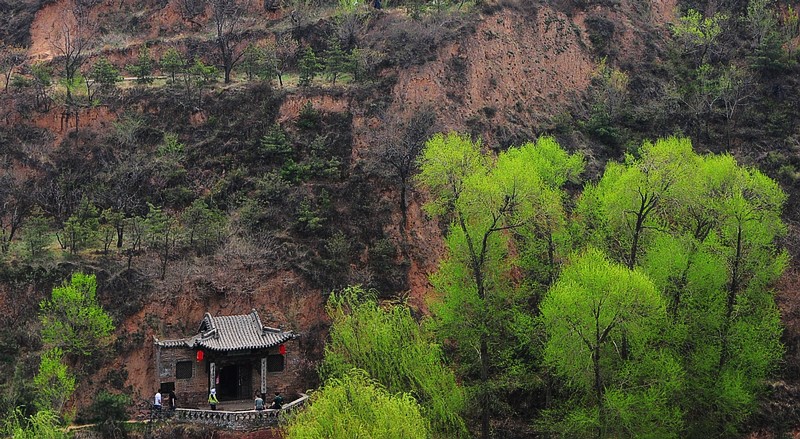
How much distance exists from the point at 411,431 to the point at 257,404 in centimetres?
1013

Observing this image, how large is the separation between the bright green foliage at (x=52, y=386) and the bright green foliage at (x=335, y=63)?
21901mm

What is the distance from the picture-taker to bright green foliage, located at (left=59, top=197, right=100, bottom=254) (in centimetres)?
3625

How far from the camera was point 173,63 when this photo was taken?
46594mm

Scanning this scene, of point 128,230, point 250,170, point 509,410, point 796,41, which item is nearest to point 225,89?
point 250,170

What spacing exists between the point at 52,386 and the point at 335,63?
23.2 meters

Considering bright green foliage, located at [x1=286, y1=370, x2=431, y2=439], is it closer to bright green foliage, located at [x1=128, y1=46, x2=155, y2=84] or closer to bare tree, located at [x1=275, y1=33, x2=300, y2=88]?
bare tree, located at [x1=275, y1=33, x2=300, y2=88]

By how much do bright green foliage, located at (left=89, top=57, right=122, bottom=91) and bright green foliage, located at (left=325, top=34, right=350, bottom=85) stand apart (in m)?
11.5

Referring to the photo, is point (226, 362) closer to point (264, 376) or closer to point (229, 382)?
point (229, 382)

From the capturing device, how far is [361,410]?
23.1m

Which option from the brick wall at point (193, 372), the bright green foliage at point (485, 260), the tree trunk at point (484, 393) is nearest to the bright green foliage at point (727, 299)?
the bright green foliage at point (485, 260)

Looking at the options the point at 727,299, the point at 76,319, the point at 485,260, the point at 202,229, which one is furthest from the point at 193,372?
the point at 727,299

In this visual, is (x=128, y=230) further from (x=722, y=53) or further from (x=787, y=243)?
(x=722, y=53)

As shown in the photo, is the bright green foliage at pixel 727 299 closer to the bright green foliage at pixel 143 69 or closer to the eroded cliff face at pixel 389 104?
the eroded cliff face at pixel 389 104

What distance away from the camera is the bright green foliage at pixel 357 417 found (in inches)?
882
